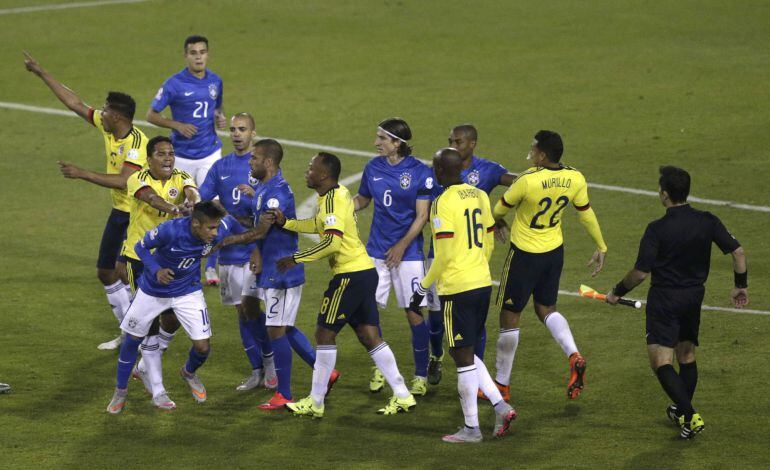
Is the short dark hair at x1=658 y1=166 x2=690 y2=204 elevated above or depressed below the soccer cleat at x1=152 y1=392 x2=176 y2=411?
above

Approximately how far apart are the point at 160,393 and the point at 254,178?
2.08m

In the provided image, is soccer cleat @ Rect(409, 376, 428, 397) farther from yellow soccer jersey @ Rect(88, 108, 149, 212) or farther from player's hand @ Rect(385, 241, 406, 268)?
yellow soccer jersey @ Rect(88, 108, 149, 212)

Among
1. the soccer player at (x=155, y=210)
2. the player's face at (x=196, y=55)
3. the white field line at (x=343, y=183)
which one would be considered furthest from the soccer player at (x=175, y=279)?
the player's face at (x=196, y=55)

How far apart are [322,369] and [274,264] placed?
0.99 meters

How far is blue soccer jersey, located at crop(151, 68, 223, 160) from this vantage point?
614 inches

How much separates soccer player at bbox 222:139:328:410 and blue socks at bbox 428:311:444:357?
115 cm

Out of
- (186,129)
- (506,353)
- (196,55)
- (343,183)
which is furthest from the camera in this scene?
(343,183)

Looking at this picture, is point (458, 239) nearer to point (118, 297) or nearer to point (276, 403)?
point (276, 403)

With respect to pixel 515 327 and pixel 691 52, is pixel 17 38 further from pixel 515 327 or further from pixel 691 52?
pixel 515 327

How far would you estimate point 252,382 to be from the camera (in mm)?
11656

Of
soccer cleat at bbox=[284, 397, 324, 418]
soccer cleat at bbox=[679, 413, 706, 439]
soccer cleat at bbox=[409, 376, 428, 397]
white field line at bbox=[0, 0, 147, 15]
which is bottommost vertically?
soccer cleat at bbox=[284, 397, 324, 418]

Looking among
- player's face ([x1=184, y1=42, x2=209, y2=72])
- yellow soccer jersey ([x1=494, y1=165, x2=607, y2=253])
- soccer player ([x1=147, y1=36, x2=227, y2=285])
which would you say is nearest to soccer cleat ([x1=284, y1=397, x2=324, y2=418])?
yellow soccer jersey ([x1=494, y1=165, x2=607, y2=253])

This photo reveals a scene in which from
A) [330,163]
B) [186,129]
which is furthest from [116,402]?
[186,129]

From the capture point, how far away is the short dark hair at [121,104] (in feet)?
40.6
